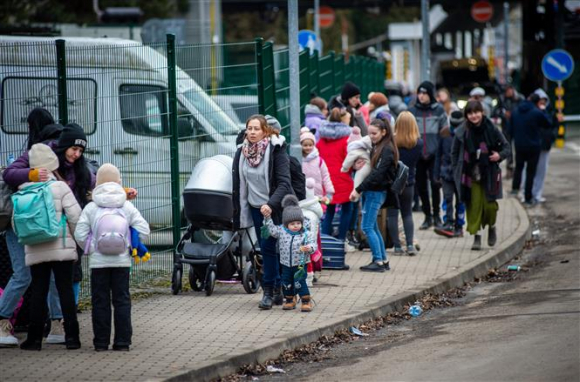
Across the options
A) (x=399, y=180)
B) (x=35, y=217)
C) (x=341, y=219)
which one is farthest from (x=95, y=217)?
(x=341, y=219)

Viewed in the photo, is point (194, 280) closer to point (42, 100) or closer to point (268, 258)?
point (268, 258)

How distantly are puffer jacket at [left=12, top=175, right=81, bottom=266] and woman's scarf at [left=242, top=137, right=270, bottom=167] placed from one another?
227cm

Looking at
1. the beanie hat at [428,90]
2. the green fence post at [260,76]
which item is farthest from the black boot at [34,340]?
the beanie hat at [428,90]

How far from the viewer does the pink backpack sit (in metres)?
8.98

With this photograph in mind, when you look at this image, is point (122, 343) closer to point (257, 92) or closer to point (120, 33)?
point (257, 92)

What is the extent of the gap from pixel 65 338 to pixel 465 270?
5625mm

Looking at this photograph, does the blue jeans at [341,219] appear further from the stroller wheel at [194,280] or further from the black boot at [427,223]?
the black boot at [427,223]

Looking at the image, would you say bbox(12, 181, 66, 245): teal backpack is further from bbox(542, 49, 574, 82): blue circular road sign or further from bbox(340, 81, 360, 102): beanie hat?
bbox(542, 49, 574, 82): blue circular road sign

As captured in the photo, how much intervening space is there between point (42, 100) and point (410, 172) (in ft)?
18.7

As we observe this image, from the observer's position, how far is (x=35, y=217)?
29.1ft

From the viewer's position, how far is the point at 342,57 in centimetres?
2327

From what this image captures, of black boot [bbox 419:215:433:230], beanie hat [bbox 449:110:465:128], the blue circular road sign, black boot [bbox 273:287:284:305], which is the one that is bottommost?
black boot [bbox 419:215:433:230]

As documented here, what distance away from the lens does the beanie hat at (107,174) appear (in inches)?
357

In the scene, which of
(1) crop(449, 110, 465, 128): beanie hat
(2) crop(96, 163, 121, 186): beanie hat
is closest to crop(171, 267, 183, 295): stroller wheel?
(2) crop(96, 163, 121, 186): beanie hat
